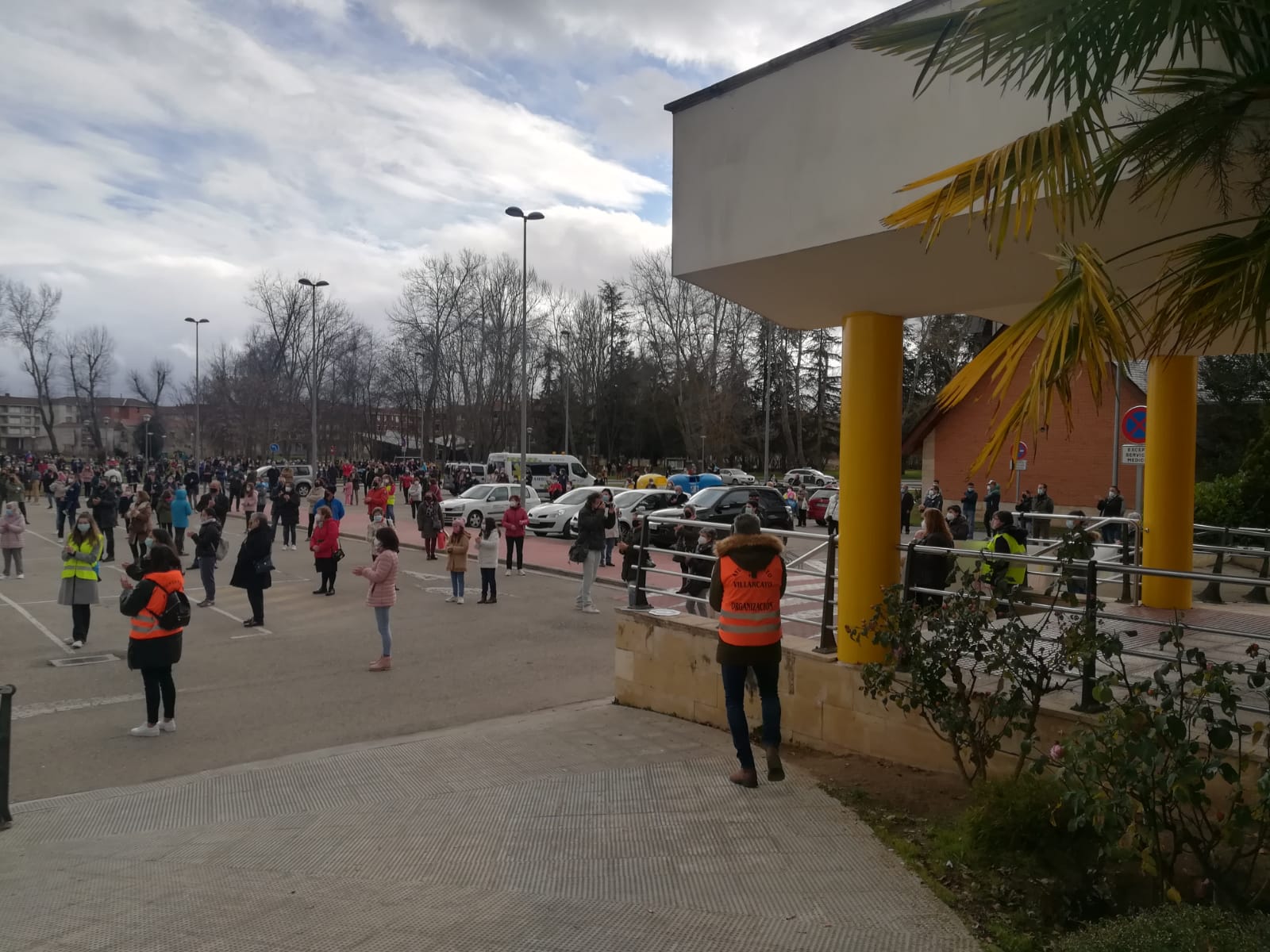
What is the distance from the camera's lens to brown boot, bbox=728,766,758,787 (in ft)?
18.4

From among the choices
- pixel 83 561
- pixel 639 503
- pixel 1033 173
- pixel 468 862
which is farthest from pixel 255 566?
pixel 639 503

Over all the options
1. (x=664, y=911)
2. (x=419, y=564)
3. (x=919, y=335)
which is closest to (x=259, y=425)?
(x=919, y=335)

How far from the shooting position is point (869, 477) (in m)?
6.27

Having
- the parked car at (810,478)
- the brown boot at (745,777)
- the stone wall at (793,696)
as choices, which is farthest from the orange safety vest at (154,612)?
the parked car at (810,478)

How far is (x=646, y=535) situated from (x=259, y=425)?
197 ft

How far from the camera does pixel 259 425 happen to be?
62438 mm

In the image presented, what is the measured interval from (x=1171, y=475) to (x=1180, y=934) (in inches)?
249

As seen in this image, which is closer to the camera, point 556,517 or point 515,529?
point 515,529

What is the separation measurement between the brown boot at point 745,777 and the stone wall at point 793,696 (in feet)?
3.06

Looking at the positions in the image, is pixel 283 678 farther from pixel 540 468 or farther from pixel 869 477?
pixel 540 468

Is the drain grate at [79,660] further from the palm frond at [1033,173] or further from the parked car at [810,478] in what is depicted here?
the parked car at [810,478]

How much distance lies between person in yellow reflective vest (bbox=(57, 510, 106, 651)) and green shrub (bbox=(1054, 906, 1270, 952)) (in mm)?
11012

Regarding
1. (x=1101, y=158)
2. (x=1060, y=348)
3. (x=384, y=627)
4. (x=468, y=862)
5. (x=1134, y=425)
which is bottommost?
(x=468, y=862)

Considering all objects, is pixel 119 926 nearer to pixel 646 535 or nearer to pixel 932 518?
pixel 646 535
